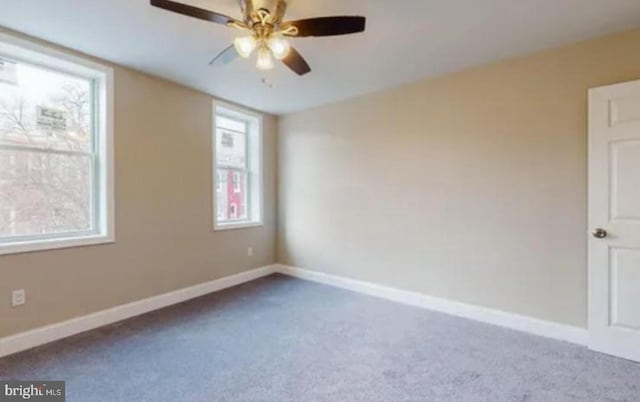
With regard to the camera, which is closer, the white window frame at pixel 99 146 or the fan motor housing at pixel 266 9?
the fan motor housing at pixel 266 9

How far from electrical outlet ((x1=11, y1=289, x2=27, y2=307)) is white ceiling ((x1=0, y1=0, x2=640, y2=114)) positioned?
1956 millimetres

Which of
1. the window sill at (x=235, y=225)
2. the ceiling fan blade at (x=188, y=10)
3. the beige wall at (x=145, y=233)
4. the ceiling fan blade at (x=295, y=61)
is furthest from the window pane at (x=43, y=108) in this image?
the ceiling fan blade at (x=295, y=61)

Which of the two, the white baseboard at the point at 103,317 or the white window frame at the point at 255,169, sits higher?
the white window frame at the point at 255,169

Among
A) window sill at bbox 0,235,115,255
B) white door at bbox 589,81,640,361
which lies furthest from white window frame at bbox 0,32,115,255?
white door at bbox 589,81,640,361

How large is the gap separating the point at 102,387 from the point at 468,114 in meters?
3.62

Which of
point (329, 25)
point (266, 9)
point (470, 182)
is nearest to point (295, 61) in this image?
point (266, 9)

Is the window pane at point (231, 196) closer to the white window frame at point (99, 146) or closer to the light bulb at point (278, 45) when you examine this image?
the white window frame at point (99, 146)

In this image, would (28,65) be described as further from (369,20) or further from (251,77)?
(369,20)

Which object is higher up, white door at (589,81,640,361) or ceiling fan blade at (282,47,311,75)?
ceiling fan blade at (282,47,311,75)

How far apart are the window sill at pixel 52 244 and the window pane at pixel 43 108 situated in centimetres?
77

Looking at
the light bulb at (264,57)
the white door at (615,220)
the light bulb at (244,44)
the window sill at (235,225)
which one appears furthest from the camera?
the window sill at (235,225)

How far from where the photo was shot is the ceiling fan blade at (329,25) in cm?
190

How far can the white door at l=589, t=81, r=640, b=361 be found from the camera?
8.11 feet

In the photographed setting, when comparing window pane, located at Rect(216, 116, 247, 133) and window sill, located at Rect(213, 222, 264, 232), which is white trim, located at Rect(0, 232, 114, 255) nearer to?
window sill, located at Rect(213, 222, 264, 232)
